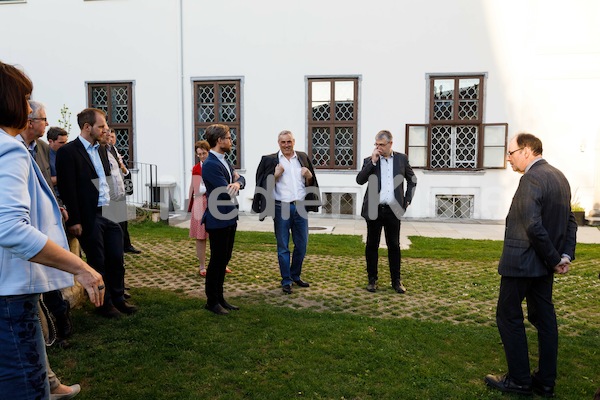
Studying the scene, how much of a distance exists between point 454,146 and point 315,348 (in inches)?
380

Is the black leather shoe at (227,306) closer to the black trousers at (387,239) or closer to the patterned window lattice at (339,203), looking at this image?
the black trousers at (387,239)

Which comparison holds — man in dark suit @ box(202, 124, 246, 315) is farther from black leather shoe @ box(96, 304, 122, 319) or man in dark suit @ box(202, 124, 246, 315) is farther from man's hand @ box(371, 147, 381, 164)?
man's hand @ box(371, 147, 381, 164)

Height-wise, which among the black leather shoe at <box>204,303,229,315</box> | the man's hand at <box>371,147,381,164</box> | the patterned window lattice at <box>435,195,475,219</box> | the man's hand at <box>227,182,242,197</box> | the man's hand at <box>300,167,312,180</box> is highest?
the man's hand at <box>371,147,381,164</box>

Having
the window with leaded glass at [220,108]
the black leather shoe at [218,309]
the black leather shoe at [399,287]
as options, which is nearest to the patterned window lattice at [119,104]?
the window with leaded glass at [220,108]

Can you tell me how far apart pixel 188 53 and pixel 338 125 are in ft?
15.1

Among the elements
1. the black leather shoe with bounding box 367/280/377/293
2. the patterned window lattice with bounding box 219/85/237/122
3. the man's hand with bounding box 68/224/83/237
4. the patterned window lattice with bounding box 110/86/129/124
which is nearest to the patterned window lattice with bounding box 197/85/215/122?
the patterned window lattice with bounding box 219/85/237/122

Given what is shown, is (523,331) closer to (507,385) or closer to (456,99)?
(507,385)

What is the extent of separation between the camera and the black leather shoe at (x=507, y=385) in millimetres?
3380

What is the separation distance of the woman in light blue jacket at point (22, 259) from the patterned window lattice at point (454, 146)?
11442 millimetres

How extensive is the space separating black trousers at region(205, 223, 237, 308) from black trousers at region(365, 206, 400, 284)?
192cm

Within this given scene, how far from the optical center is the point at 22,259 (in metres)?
1.87

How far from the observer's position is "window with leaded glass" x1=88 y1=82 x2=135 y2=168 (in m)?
13.4

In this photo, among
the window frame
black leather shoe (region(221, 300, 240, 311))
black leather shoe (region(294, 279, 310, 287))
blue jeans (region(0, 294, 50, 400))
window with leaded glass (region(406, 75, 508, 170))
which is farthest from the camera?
the window frame

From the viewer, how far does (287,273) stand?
5.95 meters
